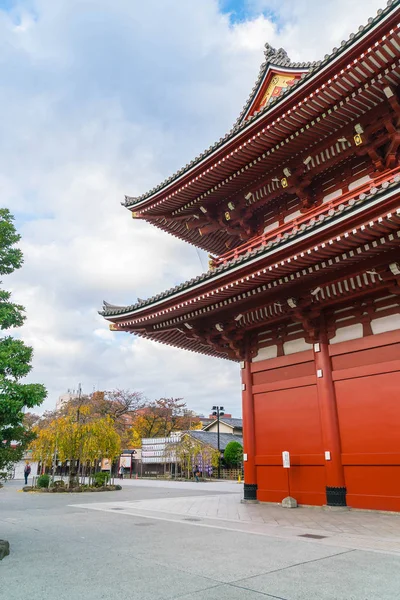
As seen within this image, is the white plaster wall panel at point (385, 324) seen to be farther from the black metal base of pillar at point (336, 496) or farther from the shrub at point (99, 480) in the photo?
the shrub at point (99, 480)

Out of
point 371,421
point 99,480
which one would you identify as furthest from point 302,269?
point 99,480

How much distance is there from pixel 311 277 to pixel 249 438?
6138 mm

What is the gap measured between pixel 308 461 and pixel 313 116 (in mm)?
9613

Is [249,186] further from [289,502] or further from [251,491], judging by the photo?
[251,491]

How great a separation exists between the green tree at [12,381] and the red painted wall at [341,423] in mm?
7865

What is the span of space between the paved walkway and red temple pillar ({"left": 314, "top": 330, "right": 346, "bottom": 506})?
1.50 feet

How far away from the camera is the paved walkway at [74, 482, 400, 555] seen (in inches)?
285

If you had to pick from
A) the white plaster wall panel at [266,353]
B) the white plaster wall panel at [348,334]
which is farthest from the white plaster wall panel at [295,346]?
the white plaster wall panel at [348,334]

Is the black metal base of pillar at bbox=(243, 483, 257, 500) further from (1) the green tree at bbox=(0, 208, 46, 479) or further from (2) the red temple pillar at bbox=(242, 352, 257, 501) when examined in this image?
(1) the green tree at bbox=(0, 208, 46, 479)

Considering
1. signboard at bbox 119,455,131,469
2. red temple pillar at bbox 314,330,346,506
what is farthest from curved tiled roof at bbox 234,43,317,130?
signboard at bbox 119,455,131,469

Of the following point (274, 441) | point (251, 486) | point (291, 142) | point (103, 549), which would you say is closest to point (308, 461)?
point (274, 441)

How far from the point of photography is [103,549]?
6875 millimetres

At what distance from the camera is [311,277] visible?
423 inches

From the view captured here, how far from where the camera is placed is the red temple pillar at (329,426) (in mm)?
10906
